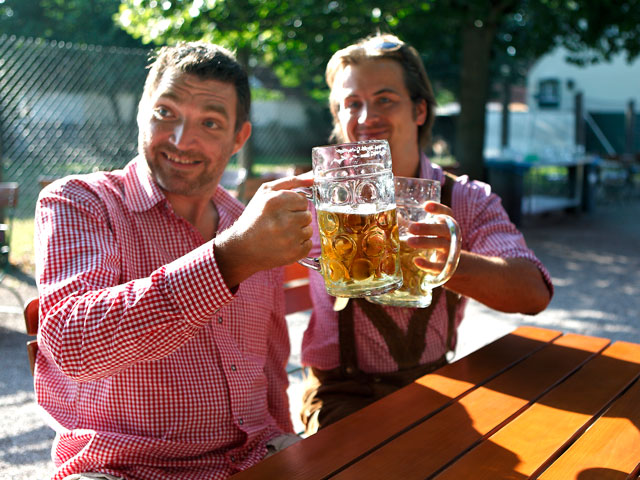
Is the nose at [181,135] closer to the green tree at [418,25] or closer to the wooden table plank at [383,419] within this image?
the wooden table plank at [383,419]

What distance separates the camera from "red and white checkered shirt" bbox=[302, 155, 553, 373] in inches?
86.7

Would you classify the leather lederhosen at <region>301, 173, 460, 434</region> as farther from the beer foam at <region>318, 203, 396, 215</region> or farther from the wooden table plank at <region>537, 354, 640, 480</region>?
the beer foam at <region>318, 203, 396, 215</region>

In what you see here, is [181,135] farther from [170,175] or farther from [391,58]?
[391,58]

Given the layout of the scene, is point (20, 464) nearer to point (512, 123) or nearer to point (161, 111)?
point (161, 111)

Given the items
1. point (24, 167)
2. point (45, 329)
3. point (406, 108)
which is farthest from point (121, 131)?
point (45, 329)

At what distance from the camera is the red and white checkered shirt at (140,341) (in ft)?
4.42

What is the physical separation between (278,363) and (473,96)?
27.8 ft

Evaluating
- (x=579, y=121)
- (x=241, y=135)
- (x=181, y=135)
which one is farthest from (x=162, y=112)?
(x=579, y=121)

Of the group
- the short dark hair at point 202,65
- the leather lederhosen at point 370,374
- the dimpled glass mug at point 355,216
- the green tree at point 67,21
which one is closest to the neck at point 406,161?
the leather lederhosen at point 370,374

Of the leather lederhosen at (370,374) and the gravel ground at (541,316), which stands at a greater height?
the leather lederhosen at (370,374)

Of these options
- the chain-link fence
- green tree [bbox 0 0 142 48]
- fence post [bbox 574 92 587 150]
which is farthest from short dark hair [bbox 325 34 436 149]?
green tree [bbox 0 0 142 48]

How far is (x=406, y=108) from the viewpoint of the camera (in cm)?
235

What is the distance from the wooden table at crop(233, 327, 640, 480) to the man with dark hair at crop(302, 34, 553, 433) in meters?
0.31

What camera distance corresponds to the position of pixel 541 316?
5590 millimetres
